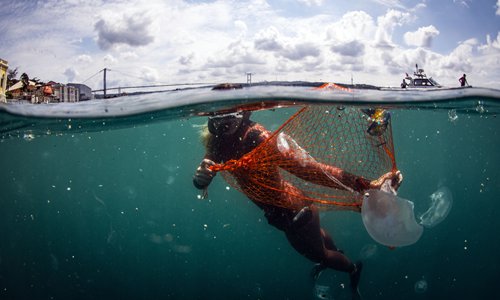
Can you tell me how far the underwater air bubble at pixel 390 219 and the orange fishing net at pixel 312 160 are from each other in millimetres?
377

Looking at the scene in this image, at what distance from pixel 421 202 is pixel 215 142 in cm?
5702

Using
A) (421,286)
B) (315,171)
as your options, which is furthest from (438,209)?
(421,286)

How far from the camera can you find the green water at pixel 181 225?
22.7 metres

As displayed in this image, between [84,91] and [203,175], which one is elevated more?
[84,91]

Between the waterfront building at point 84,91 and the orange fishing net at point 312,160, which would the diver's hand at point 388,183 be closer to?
the orange fishing net at point 312,160

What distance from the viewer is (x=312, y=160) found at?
547cm

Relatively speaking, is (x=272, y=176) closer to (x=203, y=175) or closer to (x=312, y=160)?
(x=312, y=160)

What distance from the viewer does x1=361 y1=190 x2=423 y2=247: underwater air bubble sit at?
436 centimetres

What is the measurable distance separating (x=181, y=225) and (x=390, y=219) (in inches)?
2979

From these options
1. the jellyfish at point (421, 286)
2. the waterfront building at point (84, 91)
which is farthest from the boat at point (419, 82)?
the jellyfish at point (421, 286)

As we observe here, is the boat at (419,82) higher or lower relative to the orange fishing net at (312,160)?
higher

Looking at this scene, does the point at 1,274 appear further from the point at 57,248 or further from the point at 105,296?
the point at 57,248

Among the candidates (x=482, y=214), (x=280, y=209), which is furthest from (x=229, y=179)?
(x=482, y=214)

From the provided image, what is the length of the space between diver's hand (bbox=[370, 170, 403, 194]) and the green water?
42.1 ft
